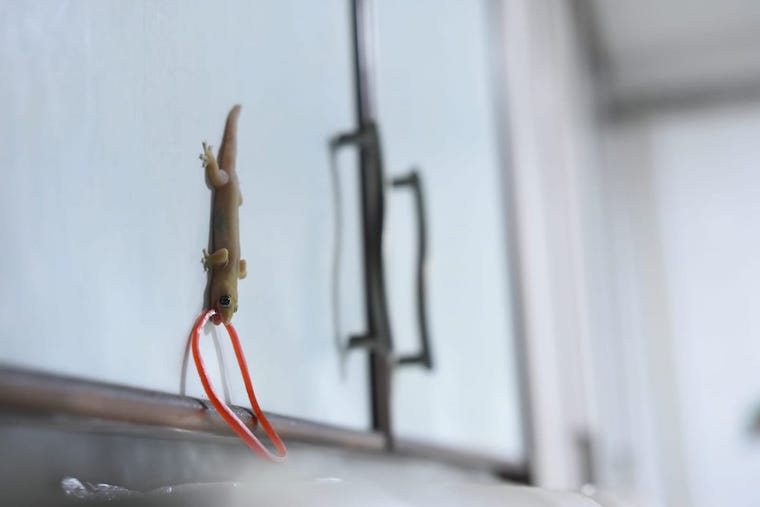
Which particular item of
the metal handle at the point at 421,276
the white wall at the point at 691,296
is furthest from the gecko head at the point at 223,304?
the white wall at the point at 691,296

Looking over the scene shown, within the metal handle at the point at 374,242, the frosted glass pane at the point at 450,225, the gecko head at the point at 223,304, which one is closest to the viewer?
the gecko head at the point at 223,304

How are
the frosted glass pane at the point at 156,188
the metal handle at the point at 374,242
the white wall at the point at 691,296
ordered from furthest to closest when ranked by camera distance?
the white wall at the point at 691,296 < the metal handle at the point at 374,242 < the frosted glass pane at the point at 156,188

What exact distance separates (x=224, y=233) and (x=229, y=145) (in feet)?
0.17

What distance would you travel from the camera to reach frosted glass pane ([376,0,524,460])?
2.61 ft

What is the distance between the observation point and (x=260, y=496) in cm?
38

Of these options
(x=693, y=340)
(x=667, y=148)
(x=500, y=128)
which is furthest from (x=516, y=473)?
(x=667, y=148)

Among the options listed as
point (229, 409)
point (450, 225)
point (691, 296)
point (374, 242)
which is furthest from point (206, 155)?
point (691, 296)

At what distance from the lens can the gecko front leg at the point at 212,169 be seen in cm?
46

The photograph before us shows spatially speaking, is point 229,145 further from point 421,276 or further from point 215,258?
point 421,276

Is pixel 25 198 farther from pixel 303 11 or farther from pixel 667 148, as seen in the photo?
pixel 667 148

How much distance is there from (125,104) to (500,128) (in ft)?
2.80

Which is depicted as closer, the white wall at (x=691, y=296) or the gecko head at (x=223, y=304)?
the gecko head at (x=223, y=304)

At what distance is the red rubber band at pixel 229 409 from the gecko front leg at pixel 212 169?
7 centimetres

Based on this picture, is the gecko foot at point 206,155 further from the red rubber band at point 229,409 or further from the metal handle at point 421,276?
the metal handle at point 421,276
